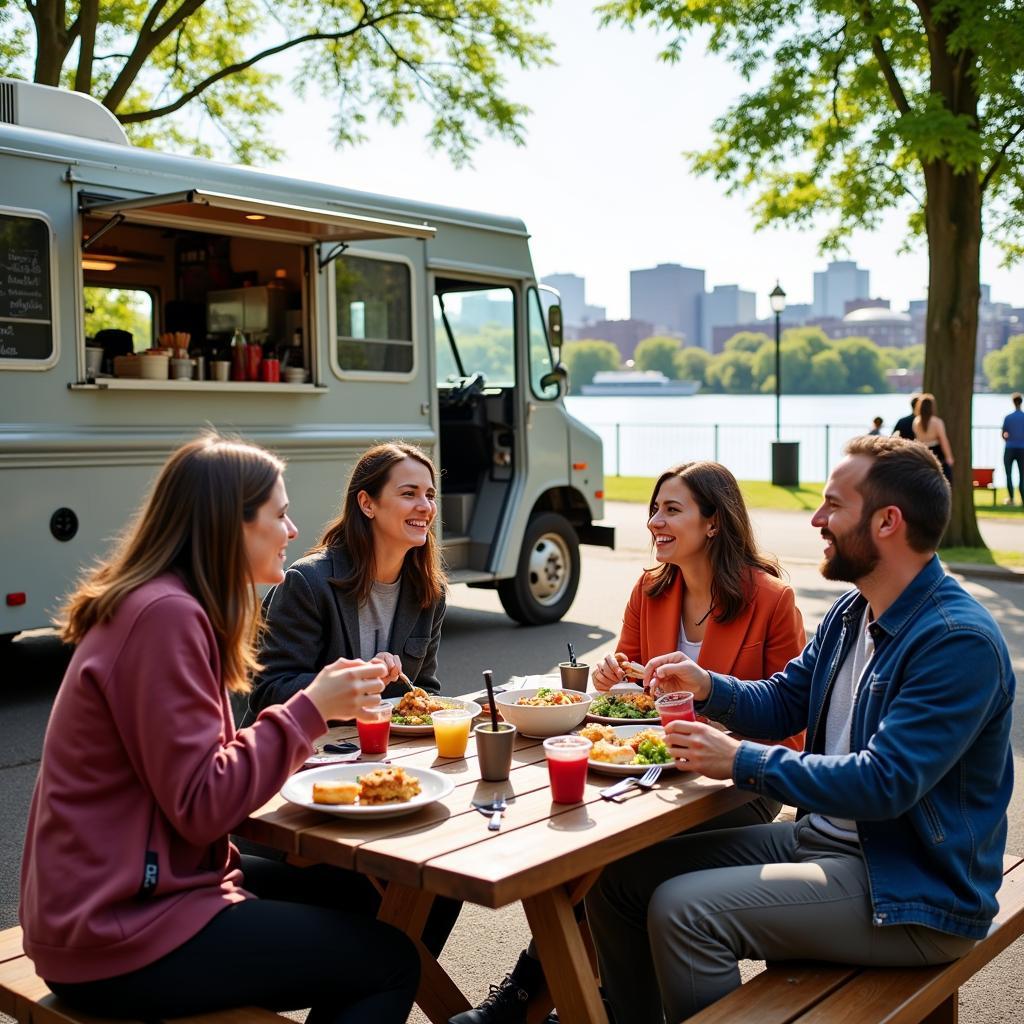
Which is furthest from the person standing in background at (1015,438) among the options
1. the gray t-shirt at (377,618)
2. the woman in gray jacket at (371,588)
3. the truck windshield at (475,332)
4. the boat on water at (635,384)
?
the boat on water at (635,384)

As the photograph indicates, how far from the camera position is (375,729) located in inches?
128

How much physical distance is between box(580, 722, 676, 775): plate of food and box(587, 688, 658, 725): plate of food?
18cm

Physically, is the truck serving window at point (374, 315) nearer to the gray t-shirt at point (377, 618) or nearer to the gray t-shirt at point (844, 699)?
the gray t-shirt at point (377, 618)

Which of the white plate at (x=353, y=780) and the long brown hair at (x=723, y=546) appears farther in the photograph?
the long brown hair at (x=723, y=546)

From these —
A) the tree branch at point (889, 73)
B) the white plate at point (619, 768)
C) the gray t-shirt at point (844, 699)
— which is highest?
the tree branch at point (889, 73)

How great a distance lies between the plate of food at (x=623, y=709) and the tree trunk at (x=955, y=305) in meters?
11.9

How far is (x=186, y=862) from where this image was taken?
2.60 meters

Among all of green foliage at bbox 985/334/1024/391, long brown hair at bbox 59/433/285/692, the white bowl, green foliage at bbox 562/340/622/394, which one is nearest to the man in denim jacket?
the white bowl

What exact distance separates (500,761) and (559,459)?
7951 millimetres

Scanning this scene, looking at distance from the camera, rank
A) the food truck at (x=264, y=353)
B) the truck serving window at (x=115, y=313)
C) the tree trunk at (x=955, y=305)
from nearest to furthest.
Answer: the food truck at (x=264, y=353) → the tree trunk at (x=955, y=305) → the truck serving window at (x=115, y=313)

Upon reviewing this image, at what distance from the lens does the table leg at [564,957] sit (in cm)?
277

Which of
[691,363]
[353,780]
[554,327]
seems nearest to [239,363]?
[554,327]

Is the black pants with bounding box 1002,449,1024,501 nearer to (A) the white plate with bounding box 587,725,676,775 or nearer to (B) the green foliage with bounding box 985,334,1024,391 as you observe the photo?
(B) the green foliage with bounding box 985,334,1024,391

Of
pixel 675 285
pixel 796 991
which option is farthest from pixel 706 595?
pixel 675 285
